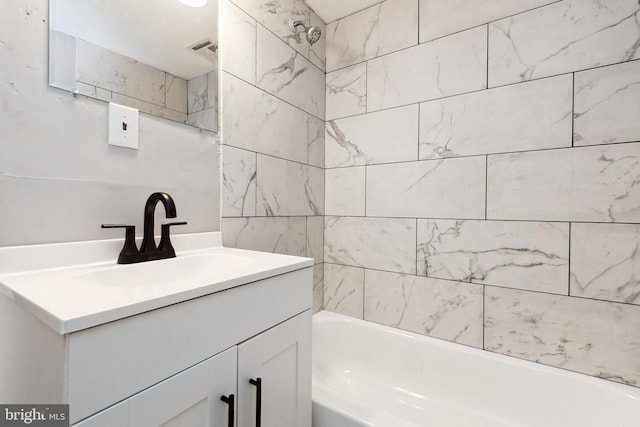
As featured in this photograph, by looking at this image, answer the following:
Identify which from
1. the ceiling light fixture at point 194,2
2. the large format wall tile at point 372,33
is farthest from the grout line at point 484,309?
the ceiling light fixture at point 194,2

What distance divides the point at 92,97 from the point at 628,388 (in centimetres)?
227

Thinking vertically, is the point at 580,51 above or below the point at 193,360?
above

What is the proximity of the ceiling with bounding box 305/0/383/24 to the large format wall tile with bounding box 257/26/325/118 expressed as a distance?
1.14 feet

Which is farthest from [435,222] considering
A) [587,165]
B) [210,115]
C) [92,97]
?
[92,97]

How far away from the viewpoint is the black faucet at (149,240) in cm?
93

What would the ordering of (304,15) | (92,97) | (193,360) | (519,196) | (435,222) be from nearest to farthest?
(193,360), (92,97), (519,196), (435,222), (304,15)

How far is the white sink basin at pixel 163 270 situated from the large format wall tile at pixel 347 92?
1.27 m

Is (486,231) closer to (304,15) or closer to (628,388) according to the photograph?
(628,388)

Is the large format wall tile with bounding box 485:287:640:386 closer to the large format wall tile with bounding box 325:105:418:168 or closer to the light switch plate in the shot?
the large format wall tile with bounding box 325:105:418:168

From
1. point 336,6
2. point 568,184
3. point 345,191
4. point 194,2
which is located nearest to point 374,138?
point 345,191

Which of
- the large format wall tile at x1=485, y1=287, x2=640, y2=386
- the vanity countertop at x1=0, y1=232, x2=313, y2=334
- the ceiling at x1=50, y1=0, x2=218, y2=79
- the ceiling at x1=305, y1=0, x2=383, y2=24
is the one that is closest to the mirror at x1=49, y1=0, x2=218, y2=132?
the ceiling at x1=50, y1=0, x2=218, y2=79

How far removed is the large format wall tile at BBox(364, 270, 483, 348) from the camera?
60.2 inches

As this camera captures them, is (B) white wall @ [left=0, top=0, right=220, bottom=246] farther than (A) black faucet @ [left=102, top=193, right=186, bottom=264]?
No

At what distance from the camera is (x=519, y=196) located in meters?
1.39
